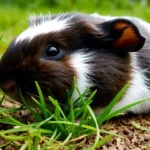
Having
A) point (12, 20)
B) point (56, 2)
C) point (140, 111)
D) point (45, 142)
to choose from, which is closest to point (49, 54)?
point (45, 142)

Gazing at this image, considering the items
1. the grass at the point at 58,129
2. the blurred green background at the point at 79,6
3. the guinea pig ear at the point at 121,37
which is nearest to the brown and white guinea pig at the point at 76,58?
the guinea pig ear at the point at 121,37

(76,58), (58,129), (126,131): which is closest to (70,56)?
(76,58)

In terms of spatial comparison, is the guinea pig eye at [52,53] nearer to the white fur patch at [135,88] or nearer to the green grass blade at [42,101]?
the green grass blade at [42,101]

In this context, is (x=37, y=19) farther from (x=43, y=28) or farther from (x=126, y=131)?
(x=126, y=131)

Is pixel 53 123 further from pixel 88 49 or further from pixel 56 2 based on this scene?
pixel 56 2

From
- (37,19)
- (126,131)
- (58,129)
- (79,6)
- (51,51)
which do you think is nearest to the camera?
(58,129)

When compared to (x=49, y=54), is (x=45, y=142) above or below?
below
